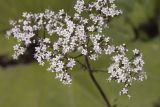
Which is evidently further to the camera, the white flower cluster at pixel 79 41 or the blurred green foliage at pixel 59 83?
the blurred green foliage at pixel 59 83

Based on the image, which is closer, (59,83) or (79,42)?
(79,42)

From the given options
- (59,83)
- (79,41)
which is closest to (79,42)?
(79,41)

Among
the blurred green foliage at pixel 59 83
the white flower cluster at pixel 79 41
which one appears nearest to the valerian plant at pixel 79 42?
the white flower cluster at pixel 79 41

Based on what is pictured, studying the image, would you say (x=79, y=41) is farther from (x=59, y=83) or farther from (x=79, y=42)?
(x=59, y=83)

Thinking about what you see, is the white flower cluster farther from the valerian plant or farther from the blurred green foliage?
the blurred green foliage

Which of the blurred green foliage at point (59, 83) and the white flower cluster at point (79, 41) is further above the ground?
the blurred green foliage at point (59, 83)

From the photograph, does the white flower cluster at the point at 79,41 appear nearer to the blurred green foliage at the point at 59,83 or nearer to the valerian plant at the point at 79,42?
the valerian plant at the point at 79,42

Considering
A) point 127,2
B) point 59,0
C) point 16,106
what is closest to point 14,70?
point 16,106
